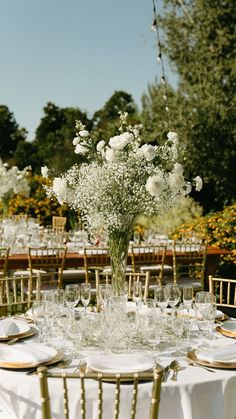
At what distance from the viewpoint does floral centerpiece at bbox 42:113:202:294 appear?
3391 mm

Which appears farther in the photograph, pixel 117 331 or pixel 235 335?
pixel 235 335

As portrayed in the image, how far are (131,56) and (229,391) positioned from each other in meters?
10.1

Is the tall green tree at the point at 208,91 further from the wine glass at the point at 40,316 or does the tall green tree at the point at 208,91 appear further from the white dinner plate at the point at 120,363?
the white dinner plate at the point at 120,363

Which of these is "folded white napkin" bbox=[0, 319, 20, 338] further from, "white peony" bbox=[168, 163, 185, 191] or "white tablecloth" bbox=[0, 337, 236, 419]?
"white peony" bbox=[168, 163, 185, 191]

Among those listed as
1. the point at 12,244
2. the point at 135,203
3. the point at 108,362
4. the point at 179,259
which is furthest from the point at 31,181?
the point at 108,362

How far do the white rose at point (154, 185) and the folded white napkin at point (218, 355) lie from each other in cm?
109

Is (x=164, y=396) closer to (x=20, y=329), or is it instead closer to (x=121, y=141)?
(x=20, y=329)

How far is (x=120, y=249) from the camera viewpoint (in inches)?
138

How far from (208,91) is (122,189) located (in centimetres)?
1012

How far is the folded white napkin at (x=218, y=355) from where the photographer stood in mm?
2502

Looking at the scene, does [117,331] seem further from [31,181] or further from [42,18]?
[31,181]

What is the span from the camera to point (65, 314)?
114 inches

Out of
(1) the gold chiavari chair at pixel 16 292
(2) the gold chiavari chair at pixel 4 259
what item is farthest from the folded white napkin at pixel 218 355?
(2) the gold chiavari chair at pixel 4 259

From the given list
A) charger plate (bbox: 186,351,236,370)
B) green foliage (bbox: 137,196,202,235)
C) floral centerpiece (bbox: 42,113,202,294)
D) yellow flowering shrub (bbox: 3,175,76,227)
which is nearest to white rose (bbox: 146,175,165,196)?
floral centerpiece (bbox: 42,113,202,294)
